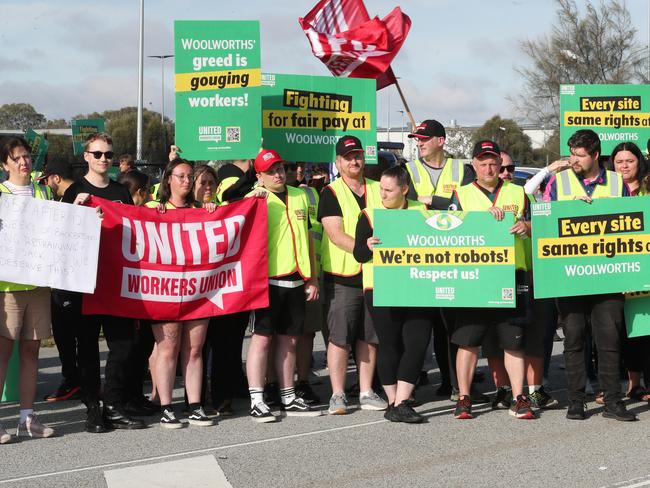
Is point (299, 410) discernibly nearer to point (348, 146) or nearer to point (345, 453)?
point (345, 453)

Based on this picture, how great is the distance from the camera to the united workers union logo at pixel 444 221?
805cm

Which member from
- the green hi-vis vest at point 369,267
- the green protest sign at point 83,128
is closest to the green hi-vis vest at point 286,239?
the green hi-vis vest at point 369,267

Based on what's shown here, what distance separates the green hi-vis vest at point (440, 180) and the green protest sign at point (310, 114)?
735mm

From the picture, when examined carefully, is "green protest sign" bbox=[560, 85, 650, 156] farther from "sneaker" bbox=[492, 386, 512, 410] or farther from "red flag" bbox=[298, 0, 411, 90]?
"sneaker" bbox=[492, 386, 512, 410]

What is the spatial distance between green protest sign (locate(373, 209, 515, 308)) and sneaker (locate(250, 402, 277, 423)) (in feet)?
Result: 3.97

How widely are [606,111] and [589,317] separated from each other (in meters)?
3.43

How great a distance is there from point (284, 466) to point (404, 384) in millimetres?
1710

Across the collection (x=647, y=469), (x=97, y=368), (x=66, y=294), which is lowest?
(x=647, y=469)

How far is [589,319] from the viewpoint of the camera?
27.9 ft

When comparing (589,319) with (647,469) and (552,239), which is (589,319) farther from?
(647,469)

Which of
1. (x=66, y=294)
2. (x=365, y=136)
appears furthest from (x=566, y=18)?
(x=66, y=294)

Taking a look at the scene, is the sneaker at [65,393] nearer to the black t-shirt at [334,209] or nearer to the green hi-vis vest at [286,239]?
the green hi-vis vest at [286,239]

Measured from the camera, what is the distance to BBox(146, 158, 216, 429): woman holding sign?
801 cm

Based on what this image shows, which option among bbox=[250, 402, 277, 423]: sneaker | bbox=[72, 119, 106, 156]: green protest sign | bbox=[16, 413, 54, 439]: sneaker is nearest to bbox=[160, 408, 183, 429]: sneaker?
bbox=[250, 402, 277, 423]: sneaker
